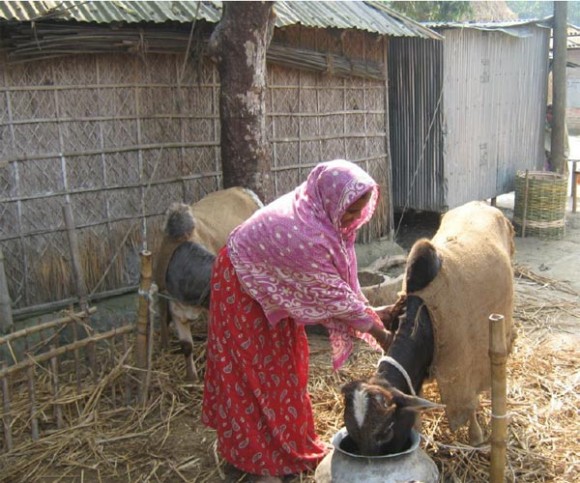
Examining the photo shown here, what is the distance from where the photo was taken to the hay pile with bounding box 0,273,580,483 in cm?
388

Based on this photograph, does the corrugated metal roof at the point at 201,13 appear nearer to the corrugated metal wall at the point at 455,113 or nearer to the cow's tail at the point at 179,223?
the corrugated metal wall at the point at 455,113

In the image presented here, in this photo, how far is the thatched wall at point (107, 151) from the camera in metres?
5.88

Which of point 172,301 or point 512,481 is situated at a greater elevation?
point 172,301

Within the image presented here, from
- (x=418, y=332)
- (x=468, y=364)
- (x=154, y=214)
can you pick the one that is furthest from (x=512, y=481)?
(x=154, y=214)

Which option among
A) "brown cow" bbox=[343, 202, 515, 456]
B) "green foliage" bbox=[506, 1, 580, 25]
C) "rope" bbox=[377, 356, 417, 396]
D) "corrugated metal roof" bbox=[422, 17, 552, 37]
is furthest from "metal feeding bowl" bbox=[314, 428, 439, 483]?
"green foliage" bbox=[506, 1, 580, 25]

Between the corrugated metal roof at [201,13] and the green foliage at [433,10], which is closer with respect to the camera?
the corrugated metal roof at [201,13]

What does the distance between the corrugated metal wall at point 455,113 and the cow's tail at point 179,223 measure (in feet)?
18.6

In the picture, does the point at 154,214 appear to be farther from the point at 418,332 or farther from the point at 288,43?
the point at 418,332

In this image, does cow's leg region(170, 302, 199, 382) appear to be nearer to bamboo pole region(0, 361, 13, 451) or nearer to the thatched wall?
bamboo pole region(0, 361, 13, 451)

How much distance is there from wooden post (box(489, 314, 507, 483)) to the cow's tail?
254cm

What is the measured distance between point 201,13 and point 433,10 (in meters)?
12.0

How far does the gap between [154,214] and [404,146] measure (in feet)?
15.2

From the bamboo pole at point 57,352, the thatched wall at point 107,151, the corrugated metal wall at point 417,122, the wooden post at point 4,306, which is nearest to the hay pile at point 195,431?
the bamboo pole at point 57,352

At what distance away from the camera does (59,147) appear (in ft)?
20.0
